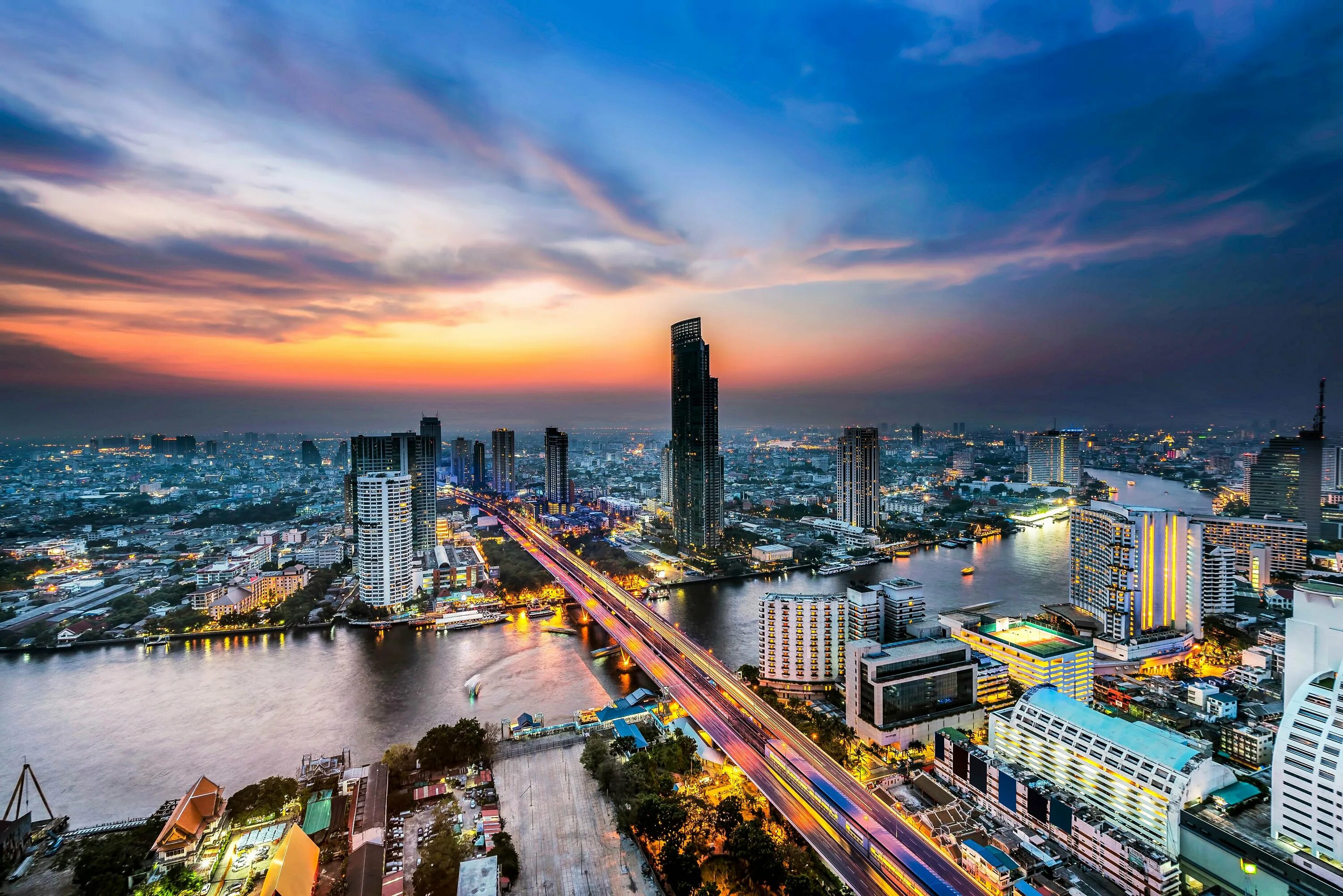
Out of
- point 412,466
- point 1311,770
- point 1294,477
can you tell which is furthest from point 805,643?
point 1294,477

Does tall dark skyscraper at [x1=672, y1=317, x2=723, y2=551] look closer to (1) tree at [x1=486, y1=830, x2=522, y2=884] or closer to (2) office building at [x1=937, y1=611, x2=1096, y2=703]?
(2) office building at [x1=937, y1=611, x2=1096, y2=703]

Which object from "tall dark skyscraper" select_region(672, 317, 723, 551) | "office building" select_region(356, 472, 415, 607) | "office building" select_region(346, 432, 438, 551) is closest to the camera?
"office building" select_region(356, 472, 415, 607)

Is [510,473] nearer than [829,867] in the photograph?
No

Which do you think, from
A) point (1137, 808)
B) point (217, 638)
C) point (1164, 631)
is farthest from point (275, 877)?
point (1164, 631)

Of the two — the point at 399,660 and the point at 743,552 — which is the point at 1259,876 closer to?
the point at 399,660

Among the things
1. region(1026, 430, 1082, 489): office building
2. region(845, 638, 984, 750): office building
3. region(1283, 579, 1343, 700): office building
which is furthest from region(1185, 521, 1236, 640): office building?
region(1026, 430, 1082, 489): office building

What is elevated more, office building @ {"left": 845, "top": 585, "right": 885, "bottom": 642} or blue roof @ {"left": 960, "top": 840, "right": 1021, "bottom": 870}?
office building @ {"left": 845, "top": 585, "right": 885, "bottom": 642}
